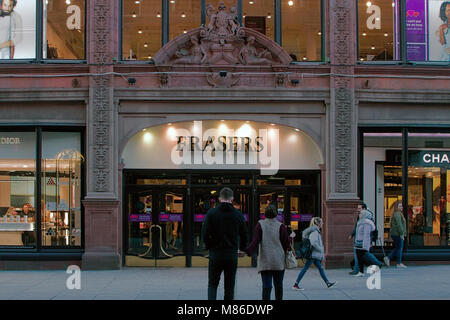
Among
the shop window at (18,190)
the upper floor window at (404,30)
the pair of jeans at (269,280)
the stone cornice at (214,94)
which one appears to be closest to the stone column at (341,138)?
the upper floor window at (404,30)

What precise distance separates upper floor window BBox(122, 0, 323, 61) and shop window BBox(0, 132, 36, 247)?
11.9 feet

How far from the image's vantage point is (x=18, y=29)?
14.8 m

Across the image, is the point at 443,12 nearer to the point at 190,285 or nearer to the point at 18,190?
the point at 190,285

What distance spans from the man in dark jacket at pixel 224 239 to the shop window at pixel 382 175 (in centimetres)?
770

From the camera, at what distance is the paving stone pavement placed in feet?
34.3

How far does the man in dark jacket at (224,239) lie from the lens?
26.1 feet

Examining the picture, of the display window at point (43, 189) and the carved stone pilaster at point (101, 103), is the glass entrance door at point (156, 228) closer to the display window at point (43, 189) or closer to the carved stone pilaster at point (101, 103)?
the carved stone pilaster at point (101, 103)

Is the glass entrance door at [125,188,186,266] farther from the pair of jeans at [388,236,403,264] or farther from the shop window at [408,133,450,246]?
the shop window at [408,133,450,246]

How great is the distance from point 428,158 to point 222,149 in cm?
559

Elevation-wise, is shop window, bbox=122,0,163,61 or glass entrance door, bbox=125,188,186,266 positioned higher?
shop window, bbox=122,0,163,61

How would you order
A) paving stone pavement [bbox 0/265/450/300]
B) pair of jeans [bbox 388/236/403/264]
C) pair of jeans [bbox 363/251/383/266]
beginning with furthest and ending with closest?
pair of jeans [bbox 388/236/403/264]
pair of jeans [bbox 363/251/383/266]
paving stone pavement [bbox 0/265/450/300]

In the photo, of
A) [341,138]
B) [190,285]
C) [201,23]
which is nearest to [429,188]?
[341,138]

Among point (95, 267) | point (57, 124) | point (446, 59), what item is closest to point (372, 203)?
point (446, 59)

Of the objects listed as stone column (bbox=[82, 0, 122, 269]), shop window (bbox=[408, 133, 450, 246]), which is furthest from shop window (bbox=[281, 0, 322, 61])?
stone column (bbox=[82, 0, 122, 269])
